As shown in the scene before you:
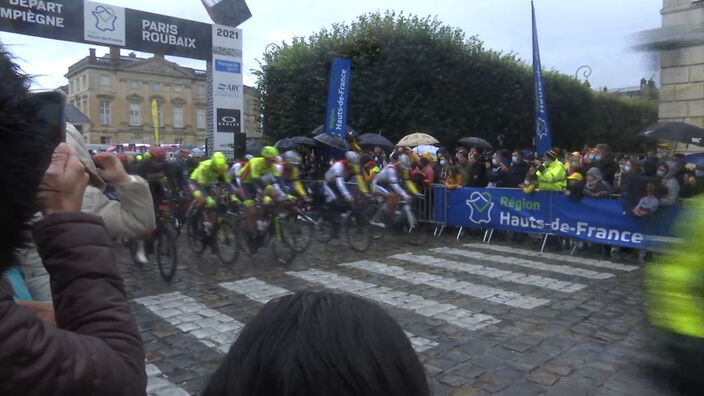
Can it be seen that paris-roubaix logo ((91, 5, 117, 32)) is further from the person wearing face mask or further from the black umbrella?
the black umbrella

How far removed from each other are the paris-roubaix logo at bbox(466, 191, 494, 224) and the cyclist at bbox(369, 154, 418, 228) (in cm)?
149

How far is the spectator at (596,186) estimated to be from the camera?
10.3 meters

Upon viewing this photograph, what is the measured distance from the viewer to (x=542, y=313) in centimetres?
634

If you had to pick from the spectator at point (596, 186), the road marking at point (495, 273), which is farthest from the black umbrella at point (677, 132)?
the road marking at point (495, 273)

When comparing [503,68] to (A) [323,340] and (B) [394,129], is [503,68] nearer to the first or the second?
(B) [394,129]

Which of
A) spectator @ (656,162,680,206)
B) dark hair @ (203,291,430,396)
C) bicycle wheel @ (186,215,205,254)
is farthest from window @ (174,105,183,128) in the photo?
dark hair @ (203,291,430,396)

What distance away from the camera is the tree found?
23609 mm

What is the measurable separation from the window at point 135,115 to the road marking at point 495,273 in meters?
52.3

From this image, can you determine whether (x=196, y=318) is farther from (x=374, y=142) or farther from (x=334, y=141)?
(x=374, y=142)

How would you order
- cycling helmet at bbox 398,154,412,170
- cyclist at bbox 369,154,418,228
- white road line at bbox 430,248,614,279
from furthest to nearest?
cycling helmet at bbox 398,154,412,170 < cyclist at bbox 369,154,418,228 < white road line at bbox 430,248,614,279

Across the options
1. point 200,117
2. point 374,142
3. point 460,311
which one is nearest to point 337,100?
point 374,142

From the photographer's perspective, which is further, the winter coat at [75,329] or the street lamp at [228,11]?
Answer: the street lamp at [228,11]

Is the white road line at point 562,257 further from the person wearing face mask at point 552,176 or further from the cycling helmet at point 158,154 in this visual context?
the cycling helmet at point 158,154

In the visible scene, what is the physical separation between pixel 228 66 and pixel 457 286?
560 inches
